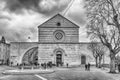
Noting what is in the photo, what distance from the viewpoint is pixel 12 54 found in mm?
42906

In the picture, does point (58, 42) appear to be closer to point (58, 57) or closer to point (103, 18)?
point (58, 57)

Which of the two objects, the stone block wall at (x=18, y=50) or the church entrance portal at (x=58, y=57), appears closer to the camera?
the church entrance portal at (x=58, y=57)

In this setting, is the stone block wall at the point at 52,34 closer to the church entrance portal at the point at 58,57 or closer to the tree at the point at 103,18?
the church entrance portal at the point at 58,57

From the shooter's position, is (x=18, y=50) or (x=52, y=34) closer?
(x=52, y=34)

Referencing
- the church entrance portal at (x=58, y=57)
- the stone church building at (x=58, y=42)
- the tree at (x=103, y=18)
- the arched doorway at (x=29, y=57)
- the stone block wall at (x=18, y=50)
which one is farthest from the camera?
the arched doorway at (x=29, y=57)

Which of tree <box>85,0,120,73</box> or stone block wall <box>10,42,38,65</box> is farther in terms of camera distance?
stone block wall <box>10,42,38,65</box>

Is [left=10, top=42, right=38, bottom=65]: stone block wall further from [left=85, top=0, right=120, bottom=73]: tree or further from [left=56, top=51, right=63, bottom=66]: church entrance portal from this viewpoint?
[left=85, top=0, right=120, bottom=73]: tree

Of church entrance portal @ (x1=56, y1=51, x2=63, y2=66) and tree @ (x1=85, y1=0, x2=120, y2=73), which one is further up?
tree @ (x1=85, y1=0, x2=120, y2=73)

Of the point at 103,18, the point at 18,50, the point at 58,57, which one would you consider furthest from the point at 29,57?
the point at 103,18

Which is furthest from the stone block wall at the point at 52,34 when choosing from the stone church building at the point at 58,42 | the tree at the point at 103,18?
the tree at the point at 103,18

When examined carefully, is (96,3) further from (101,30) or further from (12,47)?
(12,47)

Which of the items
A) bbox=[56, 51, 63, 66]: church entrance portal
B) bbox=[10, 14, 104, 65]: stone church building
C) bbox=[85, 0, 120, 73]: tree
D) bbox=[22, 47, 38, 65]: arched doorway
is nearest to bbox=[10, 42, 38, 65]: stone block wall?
bbox=[22, 47, 38, 65]: arched doorway

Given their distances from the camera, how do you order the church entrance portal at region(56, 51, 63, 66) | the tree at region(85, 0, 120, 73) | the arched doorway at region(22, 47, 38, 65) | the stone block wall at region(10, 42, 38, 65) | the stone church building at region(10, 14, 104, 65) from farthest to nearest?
the arched doorway at region(22, 47, 38, 65) → the stone block wall at region(10, 42, 38, 65) → the church entrance portal at region(56, 51, 63, 66) → the stone church building at region(10, 14, 104, 65) → the tree at region(85, 0, 120, 73)

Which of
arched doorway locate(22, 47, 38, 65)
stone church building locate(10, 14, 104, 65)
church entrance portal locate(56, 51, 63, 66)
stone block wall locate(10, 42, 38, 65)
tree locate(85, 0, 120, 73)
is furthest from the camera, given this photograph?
arched doorway locate(22, 47, 38, 65)
